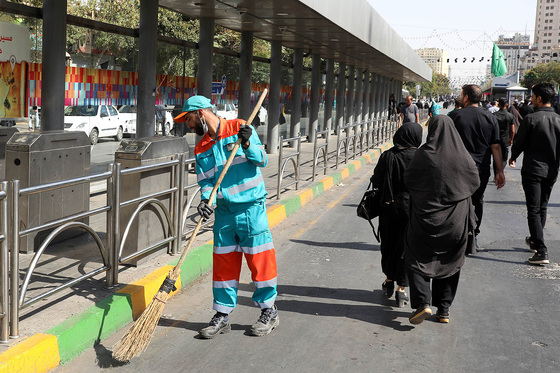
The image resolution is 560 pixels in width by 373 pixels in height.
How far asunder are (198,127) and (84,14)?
18.5 meters

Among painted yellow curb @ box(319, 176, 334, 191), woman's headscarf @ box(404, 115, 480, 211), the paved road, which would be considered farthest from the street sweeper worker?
painted yellow curb @ box(319, 176, 334, 191)

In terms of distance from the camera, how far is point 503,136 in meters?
12.9

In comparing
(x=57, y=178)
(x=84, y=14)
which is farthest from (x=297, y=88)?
(x=57, y=178)

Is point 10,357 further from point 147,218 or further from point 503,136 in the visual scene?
point 503,136

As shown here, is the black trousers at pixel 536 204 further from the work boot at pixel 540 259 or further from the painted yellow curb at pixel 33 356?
the painted yellow curb at pixel 33 356

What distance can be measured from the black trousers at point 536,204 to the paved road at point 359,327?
0.96 feet

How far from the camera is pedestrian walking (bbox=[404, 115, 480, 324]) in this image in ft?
16.5

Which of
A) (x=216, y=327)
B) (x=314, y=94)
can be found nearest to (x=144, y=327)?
(x=216, y=327)

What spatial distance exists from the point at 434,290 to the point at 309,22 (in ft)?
30.9

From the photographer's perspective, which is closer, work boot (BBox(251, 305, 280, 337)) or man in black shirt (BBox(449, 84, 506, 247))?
work boot (BBox(251, 305, 280, 337))

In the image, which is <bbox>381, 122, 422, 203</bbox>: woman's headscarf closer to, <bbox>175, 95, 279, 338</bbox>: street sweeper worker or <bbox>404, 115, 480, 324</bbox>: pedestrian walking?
<bbox>404, 115, 480, 324</bbox>: pedestrian walking

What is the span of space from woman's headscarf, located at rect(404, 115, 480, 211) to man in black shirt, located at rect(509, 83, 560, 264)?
2.69 metres

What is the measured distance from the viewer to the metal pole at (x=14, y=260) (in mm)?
4059

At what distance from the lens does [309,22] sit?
1382 cm
